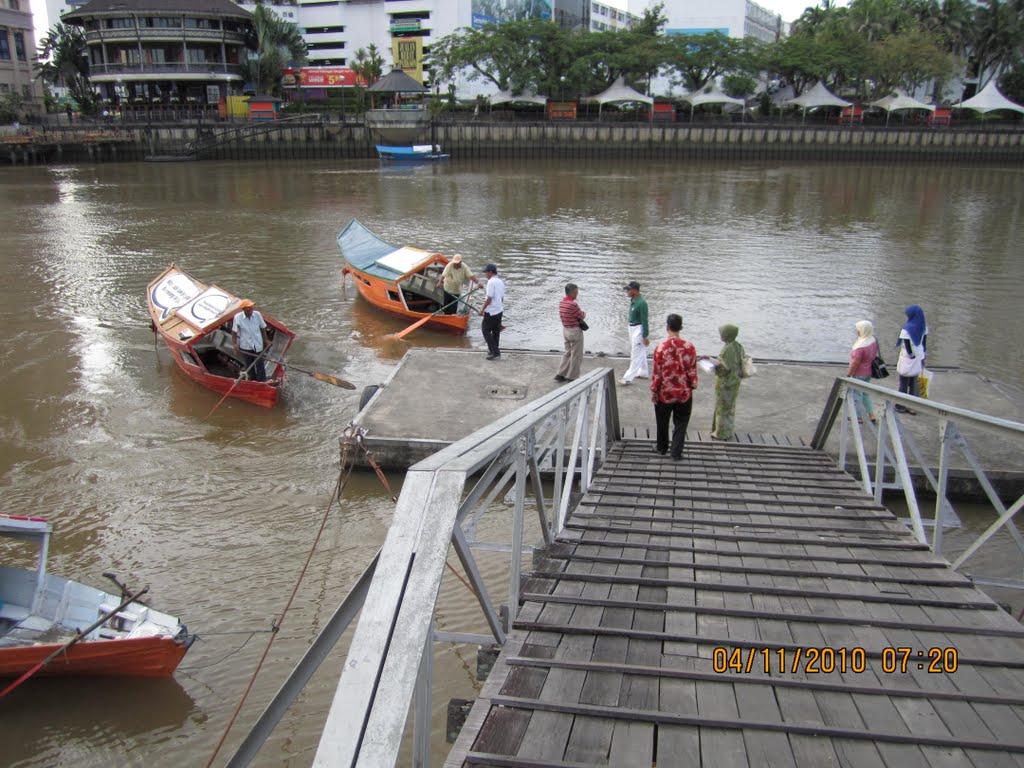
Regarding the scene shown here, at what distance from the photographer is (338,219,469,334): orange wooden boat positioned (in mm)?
16797

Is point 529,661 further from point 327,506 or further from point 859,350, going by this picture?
point 859,350

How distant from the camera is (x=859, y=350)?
30.3 ft

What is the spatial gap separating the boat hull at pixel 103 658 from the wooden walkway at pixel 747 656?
3.55 meters

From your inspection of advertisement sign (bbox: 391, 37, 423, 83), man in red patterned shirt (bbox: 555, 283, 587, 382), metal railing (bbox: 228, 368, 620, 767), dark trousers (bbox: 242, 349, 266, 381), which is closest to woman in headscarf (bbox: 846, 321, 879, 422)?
man in red patterned shirt (bbox: 555, 283, 587, 382)

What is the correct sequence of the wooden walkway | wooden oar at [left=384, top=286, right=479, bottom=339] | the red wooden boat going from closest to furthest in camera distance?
the wooden walkway
the red wooden boat
wooden oar at [left=384, top=286, right=479, bottom=339]

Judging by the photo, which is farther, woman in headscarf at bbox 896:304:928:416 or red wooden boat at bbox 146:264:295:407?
red wooden boat at bbox 146:264:295:407

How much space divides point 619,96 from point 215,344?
57480 mm

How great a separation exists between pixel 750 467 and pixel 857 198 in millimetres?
37623

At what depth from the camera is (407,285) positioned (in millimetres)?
17359

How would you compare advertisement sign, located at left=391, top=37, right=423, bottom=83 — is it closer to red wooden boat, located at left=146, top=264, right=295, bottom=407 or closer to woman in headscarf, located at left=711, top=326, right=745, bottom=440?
red wooden boat, located at left=146, top=264, right=295, bottom=407

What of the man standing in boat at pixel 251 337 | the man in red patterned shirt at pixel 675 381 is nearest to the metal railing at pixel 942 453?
the man in red patterned shirt at pixel 675 381

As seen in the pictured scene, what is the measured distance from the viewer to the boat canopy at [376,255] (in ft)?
57.1

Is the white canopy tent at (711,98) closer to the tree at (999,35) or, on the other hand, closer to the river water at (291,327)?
the river water at (291,327)

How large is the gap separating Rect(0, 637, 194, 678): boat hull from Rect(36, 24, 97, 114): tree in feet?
255
